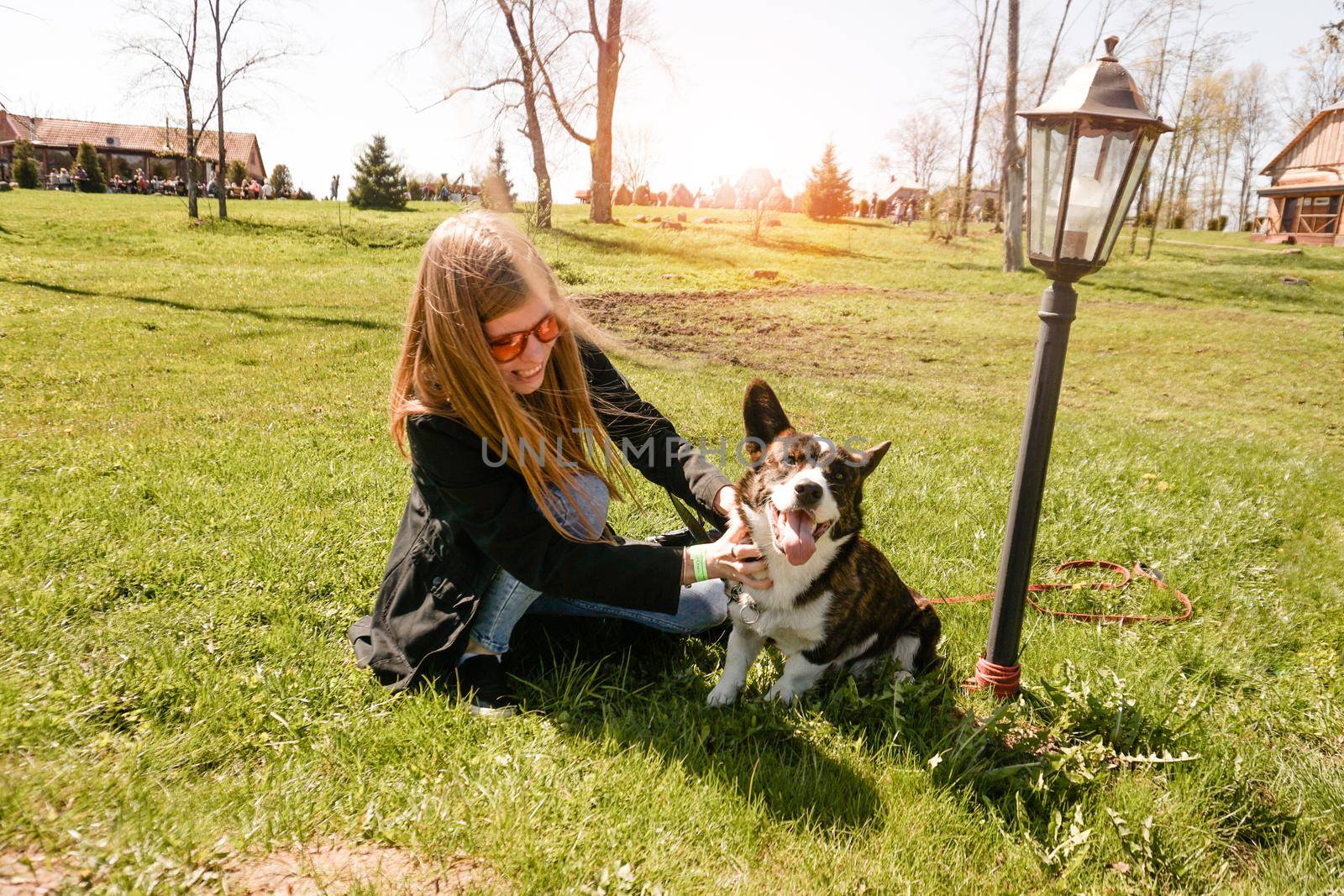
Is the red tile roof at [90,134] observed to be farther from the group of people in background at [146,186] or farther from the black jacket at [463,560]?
the black jacket at [463,560]

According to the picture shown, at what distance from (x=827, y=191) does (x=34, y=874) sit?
37496 millimetres

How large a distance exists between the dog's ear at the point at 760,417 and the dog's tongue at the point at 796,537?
1.15ft

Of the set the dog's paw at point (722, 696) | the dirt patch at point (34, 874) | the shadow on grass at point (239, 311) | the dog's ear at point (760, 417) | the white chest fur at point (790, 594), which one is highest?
the dog's ear at point (760, 417)

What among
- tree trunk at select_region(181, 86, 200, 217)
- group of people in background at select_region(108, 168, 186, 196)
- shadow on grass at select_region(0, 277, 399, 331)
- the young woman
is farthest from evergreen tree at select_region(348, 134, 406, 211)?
the young woman

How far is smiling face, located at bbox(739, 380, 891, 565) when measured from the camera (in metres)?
2.40

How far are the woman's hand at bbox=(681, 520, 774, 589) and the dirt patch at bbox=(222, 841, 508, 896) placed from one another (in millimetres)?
1027

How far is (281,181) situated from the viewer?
157 ft

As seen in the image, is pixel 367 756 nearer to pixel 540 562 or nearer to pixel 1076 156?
pixel 540 562

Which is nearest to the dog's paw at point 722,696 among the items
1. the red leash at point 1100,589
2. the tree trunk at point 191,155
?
the red leash at point 1100,589

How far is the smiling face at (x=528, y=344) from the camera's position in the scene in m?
2.45

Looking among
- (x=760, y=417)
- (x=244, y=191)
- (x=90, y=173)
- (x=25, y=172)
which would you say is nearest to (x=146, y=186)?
(x=90, y=173)

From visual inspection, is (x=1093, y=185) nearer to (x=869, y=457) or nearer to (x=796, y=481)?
(x=869, y=457)

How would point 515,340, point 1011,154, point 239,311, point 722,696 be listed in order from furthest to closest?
1. point 1011,154
2. point 239,311
3. point 722,696
4. point 515,340

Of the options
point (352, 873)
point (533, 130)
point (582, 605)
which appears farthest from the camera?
point (533, 130)
